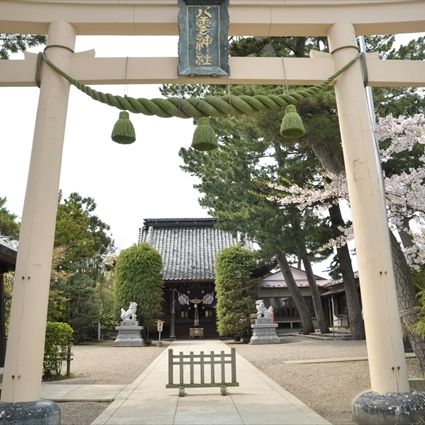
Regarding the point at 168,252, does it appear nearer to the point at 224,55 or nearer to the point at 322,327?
the point at 322,327

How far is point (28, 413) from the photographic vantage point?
4.32 meters

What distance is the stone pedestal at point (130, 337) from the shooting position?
20562mm

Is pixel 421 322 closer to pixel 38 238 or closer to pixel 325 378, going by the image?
pixel 325 378

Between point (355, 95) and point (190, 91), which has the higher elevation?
point (190, 91)

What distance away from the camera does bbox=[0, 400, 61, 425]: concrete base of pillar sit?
14.0 feet

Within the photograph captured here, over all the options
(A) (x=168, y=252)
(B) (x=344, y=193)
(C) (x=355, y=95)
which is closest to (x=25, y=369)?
(C) (x=355, y=95)

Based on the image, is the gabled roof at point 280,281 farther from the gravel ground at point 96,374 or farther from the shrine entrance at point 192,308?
the gravel ground at point 96,374

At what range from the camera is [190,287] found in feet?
85.8

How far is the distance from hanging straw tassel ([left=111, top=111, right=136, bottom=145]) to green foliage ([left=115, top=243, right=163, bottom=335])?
693 inches

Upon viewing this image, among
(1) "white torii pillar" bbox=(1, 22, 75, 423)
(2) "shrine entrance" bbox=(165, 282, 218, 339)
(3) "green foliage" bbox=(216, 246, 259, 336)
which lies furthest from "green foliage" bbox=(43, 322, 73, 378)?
(2) "shrine entrance" bbox=(165, 282, 218, 339)

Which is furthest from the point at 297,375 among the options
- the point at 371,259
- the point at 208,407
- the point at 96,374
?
the point at 371,259

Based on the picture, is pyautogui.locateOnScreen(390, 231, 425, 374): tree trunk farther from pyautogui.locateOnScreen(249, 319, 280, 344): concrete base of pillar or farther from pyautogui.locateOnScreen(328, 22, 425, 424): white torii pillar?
pyautogui.locateOnScreen(249, 319, 280, 344): concrete base of pillar

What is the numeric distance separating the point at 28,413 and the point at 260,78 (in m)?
4.45

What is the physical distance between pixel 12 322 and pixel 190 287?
21.8 meters
